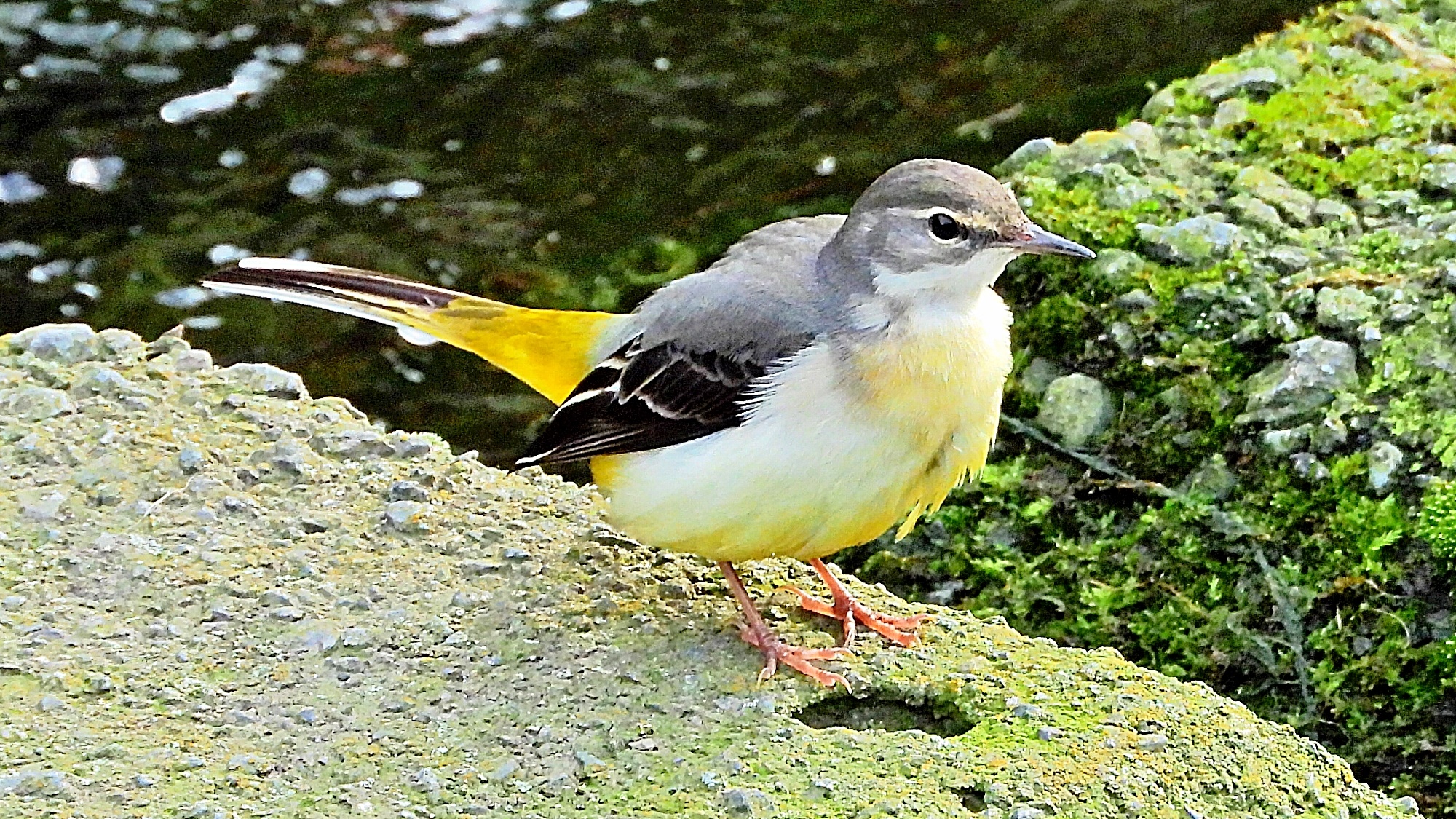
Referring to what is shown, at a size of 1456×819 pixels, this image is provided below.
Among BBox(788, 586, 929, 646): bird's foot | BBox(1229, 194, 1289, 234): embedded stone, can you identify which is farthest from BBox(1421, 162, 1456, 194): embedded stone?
BBox(788, 586, 929, 646): bird's foot

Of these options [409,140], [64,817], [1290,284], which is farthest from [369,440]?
[409,140]

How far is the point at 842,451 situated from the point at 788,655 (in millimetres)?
566

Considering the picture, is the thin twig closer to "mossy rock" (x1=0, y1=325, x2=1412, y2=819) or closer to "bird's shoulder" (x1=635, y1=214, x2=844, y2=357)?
"mossy rock" (x1=0, y1=325, x2=1412, y2=819)

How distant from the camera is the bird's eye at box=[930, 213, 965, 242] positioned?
4.76 meters

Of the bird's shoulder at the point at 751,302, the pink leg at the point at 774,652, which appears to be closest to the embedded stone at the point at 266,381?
the bird's shoulder at the point at 751,302

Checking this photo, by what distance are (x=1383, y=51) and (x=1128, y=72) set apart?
188cm

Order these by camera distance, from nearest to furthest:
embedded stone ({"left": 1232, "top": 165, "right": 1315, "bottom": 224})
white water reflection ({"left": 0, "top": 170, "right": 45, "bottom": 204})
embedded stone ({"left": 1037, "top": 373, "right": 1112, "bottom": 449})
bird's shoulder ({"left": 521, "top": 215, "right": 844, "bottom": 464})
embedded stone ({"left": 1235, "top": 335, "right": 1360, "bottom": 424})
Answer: bird's shoulder ({"left": 521, "top": 215, "right": 844, "bottom": 464}), embedded stone ({"left": 1235, "top": 335, "right": 1360, "bottom": 424}), embedded stone ({"left": 1037, "top": 373, "right": 1112, "bottom": 449}), embedded stone ({"left": 1232, "top": 165, "right": 1315, "bottom": 224}), white water reflection ({"left": 0, "top": 170, "right": 45, "bottom": 204})

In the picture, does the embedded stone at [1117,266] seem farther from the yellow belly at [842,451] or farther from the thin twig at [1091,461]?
the yellow belly at [842,451]

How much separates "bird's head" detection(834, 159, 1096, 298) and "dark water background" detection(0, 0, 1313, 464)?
10.7 feet

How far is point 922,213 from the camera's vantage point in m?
4.79

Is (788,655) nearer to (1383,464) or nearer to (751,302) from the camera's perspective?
(751,302)

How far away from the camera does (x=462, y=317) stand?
5.69m

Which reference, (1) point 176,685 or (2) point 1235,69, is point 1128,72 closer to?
(2) point 1235,69

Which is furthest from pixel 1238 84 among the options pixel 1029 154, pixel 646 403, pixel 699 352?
pixel 646 403
